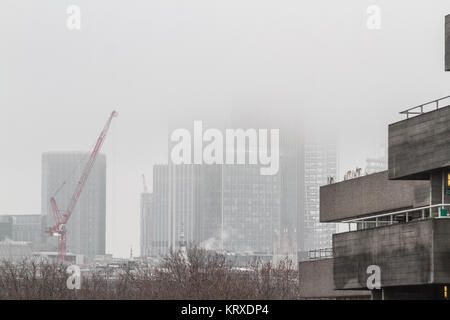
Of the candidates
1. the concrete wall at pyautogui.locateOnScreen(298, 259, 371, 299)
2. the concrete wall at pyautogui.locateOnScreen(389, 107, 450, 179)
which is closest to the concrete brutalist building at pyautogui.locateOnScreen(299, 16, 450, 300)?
the concrete wall at pyautogui.locateOnScreen(389, 107, 450, 179)

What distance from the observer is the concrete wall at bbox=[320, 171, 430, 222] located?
69831 mm

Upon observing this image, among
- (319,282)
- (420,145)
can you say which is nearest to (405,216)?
(420,145)

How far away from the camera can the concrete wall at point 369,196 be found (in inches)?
2749

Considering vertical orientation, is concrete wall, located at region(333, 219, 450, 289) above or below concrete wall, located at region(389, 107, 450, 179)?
below

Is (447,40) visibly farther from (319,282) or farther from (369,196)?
→ (319,282)

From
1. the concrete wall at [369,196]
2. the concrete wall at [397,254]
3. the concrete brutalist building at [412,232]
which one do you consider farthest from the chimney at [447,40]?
the concrete wall at [369,196]

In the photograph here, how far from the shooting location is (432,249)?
55.0 m

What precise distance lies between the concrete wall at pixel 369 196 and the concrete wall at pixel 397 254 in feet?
15.0

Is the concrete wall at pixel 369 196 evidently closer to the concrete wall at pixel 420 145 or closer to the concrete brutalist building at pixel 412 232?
the concrete brutalist building at pixel 412 232

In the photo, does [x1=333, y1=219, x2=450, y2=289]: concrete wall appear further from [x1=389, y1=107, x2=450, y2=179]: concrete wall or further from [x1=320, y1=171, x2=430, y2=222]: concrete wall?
[x1=320, y1=171, x2=430, y2=222]: concrete wall

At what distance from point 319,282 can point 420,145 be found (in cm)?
2721

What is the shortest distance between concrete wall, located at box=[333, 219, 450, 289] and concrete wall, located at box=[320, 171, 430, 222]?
15.0ft

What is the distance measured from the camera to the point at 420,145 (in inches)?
2330
